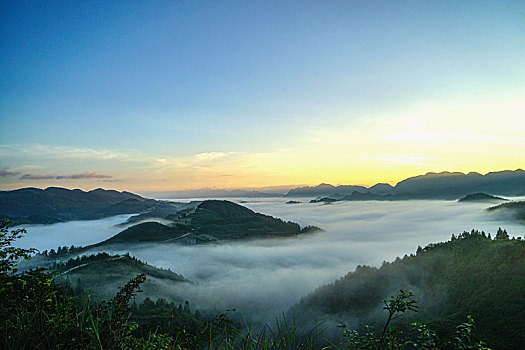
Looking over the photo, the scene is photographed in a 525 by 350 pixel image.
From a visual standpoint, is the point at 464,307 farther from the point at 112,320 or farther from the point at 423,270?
the point at 112,320

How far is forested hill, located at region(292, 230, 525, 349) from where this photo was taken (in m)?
115

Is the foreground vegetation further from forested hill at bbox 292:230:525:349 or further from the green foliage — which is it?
forested hill at bbox 292:230:525:349

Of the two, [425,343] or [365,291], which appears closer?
[425,343]

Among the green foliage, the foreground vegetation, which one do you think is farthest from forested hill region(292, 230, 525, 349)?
the green foliage

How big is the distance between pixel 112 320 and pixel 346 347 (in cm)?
367

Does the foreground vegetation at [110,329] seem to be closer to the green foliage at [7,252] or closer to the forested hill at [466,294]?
the green foliage at [7,252]

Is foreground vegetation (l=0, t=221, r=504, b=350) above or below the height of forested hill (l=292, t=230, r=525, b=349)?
above

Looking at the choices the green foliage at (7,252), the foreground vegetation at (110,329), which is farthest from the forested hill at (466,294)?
the green foliage at (7,252)

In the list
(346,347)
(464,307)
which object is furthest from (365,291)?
(346,347)

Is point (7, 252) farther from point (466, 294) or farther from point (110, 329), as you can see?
point (466, 294)

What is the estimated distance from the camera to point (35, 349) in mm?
3709

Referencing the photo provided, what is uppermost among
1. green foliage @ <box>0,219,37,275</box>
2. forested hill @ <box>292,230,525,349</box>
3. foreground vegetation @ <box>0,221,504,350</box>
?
green foliage @ <box>0,219,37,275</box>

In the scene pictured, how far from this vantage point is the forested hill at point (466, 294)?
115 metres

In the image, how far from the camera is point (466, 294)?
154625mm
